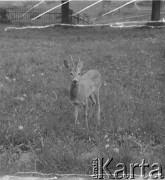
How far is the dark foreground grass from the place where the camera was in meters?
5.11

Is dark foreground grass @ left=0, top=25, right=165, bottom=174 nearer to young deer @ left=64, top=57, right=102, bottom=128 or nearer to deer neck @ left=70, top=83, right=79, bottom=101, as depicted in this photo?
young deer @ left=64, top=57, right=102, bottom=128

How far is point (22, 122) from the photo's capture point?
20.8 feet

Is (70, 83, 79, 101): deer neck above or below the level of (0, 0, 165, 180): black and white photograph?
above

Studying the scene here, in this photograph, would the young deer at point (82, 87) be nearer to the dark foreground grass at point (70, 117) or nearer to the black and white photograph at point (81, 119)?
Answer: the black and white photograph at point (81, 119)

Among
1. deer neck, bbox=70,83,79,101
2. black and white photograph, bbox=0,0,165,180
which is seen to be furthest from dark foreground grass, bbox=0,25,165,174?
deer neck, bbox=70,83,79,101

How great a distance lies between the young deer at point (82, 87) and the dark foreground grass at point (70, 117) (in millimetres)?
258

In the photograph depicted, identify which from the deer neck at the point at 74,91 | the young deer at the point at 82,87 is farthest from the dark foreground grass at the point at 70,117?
the deer neck at the point at 74,91

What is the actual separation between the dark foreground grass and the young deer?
0.26 m

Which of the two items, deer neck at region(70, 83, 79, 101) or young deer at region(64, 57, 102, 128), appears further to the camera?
deer neck at region(70, 83, 79, 101)

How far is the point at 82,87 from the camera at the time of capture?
6.90m

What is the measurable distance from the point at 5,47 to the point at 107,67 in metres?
5.42

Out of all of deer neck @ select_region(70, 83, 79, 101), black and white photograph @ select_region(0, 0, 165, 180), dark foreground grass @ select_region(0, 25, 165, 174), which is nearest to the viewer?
black and white photograph @ select_region(0, 0, 165, 180)

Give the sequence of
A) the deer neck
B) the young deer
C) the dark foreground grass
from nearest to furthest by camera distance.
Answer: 1. the dark foreground grass
2. the young deer
3. the deer neck

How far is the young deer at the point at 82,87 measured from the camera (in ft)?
21.2
